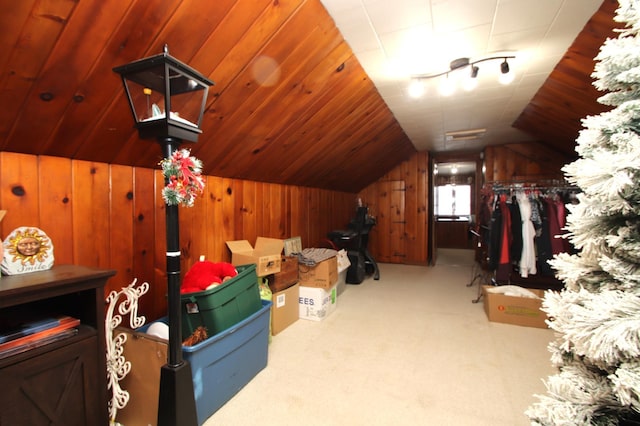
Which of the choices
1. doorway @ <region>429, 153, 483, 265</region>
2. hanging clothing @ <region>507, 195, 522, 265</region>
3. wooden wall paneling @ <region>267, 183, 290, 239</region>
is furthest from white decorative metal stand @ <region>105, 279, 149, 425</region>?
doorway @ <region>429, 153, 483, 265</region>

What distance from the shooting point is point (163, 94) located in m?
1.27

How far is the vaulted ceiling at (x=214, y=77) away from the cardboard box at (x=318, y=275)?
1.16 m

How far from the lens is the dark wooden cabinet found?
1052 mm

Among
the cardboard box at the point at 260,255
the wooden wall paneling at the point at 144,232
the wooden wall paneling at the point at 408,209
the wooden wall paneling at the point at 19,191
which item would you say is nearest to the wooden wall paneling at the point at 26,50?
the wooden wall paneling at the point at 19,191

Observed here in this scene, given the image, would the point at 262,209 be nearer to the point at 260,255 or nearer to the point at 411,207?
the point at 260,255

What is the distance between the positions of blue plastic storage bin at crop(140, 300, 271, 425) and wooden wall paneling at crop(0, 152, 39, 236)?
0.88 m

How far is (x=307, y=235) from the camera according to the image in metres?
4.34

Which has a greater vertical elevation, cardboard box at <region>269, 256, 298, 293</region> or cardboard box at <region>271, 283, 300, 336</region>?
cardboard box at <region>269, 256, 298, 293</region>

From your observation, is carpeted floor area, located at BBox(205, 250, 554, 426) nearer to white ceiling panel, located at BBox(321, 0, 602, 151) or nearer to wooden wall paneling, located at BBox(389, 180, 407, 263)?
white ceiling panel, located at BBox(321, 0, 602, 151)

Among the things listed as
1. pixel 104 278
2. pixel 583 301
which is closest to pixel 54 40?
pixel 104 278

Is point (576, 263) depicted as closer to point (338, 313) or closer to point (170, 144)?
point (170, 144)

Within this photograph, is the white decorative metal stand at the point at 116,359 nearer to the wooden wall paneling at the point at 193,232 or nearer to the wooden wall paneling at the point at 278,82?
the wooden wall paneling at the point at 193,232

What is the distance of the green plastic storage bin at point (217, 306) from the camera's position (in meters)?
1.72

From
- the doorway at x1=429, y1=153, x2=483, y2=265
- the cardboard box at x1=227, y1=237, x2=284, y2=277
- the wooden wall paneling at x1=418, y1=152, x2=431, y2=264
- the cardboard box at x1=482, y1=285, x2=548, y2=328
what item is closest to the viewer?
the cardboard box at x1=227, y1=237, x2=284, y2=277
